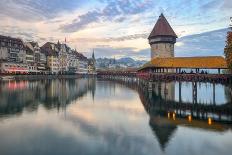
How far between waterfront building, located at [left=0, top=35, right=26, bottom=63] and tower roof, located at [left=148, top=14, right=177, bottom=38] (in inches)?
1953

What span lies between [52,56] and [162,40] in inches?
2615

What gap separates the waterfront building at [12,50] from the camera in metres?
105

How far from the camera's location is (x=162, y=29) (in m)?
82.7

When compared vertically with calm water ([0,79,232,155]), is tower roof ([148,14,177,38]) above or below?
above

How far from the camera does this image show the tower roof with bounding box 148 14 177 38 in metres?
82.3

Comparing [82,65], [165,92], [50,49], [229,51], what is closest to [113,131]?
[229,51]

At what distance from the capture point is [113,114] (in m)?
36.8

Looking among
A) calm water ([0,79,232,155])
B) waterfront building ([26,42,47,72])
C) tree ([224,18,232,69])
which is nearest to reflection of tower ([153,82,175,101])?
tree ([224,18,232,69])

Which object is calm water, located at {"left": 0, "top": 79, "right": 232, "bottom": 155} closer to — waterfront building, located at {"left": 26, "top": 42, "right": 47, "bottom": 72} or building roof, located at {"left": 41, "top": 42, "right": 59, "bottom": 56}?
waterfront building, located at {"left": 26, "top": 42, "right": 47, "bottom": 72}

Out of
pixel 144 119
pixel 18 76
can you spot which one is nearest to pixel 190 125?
pixel 144 119

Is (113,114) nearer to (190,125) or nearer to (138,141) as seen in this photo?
(190,125)

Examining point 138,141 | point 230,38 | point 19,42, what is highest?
point 19,42

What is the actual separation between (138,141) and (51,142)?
20.5 feet

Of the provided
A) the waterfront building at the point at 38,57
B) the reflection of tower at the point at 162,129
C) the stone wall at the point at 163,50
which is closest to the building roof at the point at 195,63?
the reflection of tower at the point at 162,129
